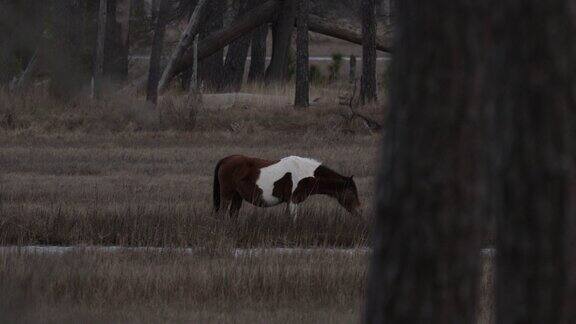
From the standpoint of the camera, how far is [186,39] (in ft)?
109

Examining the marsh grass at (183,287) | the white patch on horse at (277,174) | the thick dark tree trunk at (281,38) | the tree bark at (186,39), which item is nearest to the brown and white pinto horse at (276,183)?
the white patch on horse at (277,174)

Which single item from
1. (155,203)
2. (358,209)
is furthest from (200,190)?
(358,209)

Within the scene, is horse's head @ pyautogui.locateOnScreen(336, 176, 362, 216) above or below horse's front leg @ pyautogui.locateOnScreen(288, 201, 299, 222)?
above

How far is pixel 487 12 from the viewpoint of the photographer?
221 inches

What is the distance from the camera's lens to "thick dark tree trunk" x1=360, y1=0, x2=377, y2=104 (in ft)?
103

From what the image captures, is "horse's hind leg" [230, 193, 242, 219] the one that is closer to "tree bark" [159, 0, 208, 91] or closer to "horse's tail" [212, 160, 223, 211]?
"horse's tail" [212, 160, 223, 211]

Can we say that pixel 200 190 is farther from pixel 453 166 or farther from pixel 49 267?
pixel 453 166

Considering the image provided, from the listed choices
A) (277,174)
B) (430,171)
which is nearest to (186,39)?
(277,174)

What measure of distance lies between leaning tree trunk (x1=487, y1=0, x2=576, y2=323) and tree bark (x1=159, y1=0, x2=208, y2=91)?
26987mm

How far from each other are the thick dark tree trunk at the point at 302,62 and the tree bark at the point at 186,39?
2.34 metres

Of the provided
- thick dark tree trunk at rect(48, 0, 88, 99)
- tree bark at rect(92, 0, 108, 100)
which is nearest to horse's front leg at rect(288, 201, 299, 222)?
thick dark tree trunk at rect(48, 0, 88, 99)

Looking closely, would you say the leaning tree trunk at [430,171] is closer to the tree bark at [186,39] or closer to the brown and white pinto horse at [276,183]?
the brown and white pinto horse at [276,183]

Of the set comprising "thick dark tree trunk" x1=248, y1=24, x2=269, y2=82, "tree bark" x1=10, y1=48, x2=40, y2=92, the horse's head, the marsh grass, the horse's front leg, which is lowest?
the marsh grass

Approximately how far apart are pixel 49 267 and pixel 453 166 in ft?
17.7
